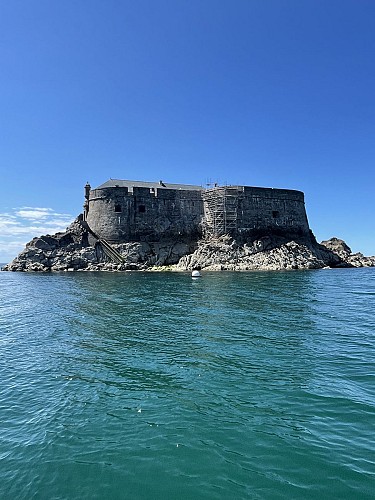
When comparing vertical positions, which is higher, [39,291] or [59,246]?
[59,246]

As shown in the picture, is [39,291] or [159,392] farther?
[39,291]

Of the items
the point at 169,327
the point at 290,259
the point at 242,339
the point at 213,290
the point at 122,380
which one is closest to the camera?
the point at 122,380

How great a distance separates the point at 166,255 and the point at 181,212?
7.71 m

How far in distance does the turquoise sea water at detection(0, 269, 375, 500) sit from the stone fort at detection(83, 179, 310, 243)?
4299 cm

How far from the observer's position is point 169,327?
15.6m

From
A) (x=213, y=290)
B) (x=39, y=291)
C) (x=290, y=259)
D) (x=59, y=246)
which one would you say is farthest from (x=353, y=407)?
(x=59, y=246)

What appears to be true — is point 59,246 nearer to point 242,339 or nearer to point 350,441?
point 242,339

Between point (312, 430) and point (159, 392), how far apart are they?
3.44m

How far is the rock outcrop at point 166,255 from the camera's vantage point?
55781 millimetres

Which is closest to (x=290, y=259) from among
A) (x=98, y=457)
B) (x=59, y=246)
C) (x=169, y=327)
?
(x=59, y=246)

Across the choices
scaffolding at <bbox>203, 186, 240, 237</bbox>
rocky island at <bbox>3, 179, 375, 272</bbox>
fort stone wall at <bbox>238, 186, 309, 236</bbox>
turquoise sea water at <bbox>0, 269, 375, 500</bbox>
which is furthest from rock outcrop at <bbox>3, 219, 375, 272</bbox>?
turquoise sea water at <bbox>0, 269, 375, 500</bbox>

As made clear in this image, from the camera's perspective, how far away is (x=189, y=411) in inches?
290

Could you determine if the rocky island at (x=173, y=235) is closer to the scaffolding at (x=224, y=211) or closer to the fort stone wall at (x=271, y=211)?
the scaffolding at (x=224, y=211)

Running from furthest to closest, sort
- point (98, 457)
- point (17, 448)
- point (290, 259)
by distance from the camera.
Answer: point (290, 259) < point (17, 448) < point (98, 457)
